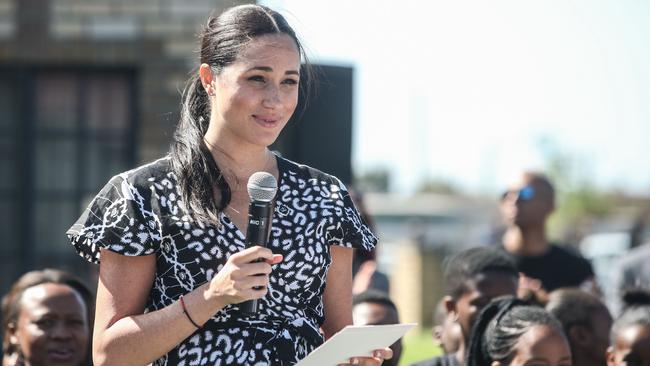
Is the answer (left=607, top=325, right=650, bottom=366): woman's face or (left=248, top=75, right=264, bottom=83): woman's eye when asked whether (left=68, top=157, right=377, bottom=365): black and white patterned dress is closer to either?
(left=248, top=75, right=264, bottom=83): woman's eye

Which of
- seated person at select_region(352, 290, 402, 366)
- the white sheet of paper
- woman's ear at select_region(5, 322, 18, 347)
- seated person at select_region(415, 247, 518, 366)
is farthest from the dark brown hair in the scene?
seated person at select_region(415, 247, 518, 366)

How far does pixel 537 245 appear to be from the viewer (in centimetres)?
704

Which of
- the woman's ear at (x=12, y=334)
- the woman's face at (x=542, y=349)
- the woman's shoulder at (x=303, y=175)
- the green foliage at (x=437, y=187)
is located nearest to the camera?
the woman's shoulder at (x=303, y=175)

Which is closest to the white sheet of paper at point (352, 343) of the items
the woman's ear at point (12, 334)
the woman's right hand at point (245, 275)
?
the woman's right hand at point (245, 275)

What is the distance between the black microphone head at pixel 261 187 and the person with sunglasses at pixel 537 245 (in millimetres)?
3465

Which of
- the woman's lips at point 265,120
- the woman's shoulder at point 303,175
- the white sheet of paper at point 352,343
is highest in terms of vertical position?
the woman's lips at point 265,120

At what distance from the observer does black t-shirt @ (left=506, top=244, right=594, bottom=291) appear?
679 cm

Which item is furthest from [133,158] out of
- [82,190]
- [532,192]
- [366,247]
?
[366,247]

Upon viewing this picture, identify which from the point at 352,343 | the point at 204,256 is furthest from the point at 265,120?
the point at 352,343

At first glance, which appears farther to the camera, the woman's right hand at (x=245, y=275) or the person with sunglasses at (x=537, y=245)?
the person with sunglasses at (x=537, y=245)

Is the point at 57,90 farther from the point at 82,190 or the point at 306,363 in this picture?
the point at 306,363

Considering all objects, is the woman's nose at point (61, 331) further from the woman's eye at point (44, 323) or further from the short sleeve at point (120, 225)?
the short sleeve at point (120, 225)

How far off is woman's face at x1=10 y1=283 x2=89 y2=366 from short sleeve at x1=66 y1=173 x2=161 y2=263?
209 centimetres

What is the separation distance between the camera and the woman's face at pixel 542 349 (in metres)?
4.58
